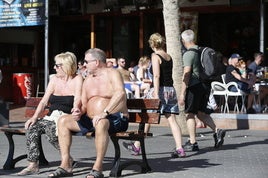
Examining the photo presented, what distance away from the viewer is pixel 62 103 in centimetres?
829

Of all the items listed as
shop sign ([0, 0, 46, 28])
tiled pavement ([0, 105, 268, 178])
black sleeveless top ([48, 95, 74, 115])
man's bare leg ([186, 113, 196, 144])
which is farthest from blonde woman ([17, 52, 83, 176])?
shop sign ([0, 0, 46, 28])

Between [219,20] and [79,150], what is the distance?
1107 cm

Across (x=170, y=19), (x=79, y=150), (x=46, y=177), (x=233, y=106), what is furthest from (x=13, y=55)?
(x=46, y=177)

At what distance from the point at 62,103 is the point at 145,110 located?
3.53 feet

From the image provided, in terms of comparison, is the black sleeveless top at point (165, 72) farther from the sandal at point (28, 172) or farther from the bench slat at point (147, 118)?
the sandal at point (28, 172)

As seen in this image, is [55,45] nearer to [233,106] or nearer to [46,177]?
[233,106]

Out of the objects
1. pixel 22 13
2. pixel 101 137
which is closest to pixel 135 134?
pixel 101 137

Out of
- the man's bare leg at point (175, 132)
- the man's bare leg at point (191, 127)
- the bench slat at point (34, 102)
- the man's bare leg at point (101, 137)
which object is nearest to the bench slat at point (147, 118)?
the man's bare leg at point (101, 137)

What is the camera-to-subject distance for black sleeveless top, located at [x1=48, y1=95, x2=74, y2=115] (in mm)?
8250

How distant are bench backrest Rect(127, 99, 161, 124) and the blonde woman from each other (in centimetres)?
80

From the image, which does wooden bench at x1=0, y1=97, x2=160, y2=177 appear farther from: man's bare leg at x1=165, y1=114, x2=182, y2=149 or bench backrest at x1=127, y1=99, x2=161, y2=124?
man's bare leg at x1=165, y1=114, x2=182, y2=149

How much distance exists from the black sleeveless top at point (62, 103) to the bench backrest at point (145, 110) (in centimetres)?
78

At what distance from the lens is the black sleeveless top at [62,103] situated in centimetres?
825

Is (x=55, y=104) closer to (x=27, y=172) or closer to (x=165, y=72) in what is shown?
(x=27, y=172)
